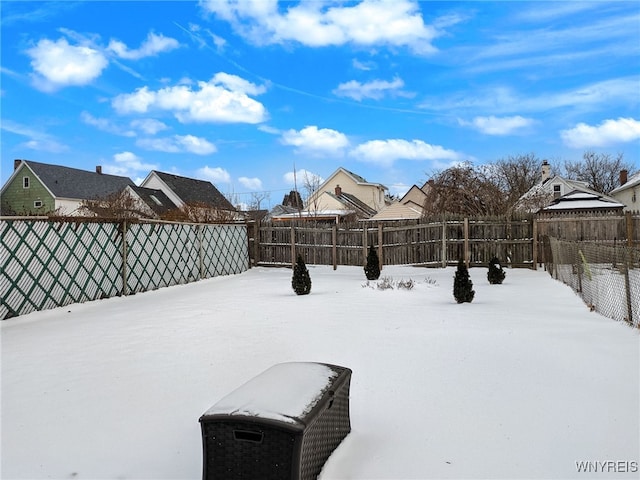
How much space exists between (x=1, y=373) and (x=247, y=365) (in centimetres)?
239

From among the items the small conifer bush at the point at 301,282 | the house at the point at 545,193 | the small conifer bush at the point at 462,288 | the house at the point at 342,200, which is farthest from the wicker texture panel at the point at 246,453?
Result: the house at the point at 342,200

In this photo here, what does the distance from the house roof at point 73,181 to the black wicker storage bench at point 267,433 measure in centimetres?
2622

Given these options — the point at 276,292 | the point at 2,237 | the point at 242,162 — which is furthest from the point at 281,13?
the point at 242,162

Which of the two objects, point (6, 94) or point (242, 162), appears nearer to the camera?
point (6, 94)

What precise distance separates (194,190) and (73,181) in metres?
7.80

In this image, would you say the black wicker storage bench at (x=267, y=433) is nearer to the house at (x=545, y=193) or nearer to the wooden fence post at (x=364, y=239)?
the wooden fence post at (x=364, y=239)

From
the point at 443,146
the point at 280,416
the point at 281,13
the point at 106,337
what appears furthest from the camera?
the point at 443,146

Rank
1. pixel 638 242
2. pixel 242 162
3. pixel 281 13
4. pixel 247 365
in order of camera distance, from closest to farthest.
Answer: pixel 247 365
pixel 281 13
pixel 638 242
pixel 242 162

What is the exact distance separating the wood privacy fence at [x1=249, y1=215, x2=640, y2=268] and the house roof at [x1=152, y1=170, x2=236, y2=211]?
51.0ft

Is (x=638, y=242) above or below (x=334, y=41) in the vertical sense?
below

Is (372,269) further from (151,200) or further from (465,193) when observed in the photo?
(151,200)

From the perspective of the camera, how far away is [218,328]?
19.5 ft

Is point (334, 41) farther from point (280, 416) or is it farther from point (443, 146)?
point (443, 146)

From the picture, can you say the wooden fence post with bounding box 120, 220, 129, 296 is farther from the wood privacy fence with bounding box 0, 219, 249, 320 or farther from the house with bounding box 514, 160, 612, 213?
the house with bounding box 514, 160, 612, 213
